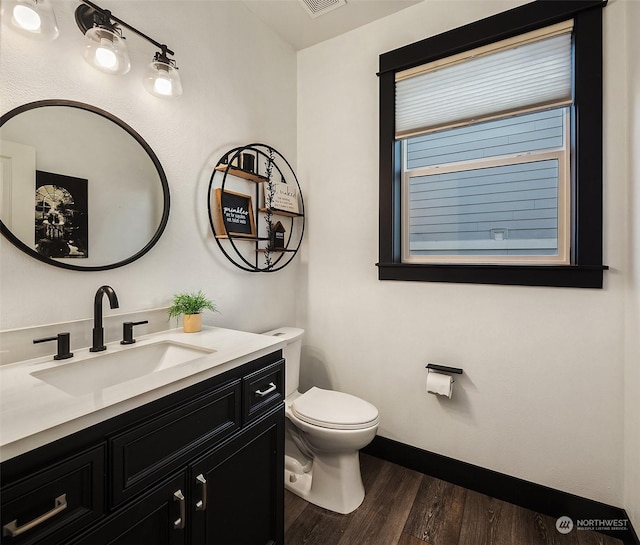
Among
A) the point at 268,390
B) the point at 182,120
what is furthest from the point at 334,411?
the point at 182,120

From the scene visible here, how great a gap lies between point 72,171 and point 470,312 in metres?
1.91

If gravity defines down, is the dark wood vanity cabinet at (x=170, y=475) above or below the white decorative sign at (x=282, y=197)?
below

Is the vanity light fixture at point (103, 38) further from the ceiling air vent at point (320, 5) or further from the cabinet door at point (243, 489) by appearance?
the cabinet door at point (243, 489)

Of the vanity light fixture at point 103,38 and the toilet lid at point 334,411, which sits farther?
the toilet lid at point 334,411

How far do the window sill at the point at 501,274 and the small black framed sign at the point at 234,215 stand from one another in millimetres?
809

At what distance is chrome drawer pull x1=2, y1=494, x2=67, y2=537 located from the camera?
24.9 inches

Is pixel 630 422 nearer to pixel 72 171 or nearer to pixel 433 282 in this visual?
pixel 433 282

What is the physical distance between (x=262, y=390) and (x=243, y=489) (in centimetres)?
33

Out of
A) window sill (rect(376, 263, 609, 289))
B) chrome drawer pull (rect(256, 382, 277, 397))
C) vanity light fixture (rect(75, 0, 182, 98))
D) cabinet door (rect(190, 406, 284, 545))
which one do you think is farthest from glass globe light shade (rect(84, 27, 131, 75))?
window sill (rect(376, 263, 609, 289))

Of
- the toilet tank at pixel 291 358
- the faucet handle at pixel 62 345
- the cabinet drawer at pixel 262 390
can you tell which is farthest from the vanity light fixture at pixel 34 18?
the toilet tank at pixel 291 358

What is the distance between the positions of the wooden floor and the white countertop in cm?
95

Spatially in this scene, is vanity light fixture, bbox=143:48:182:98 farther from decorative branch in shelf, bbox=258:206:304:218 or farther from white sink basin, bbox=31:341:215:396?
white sink basin, bbox=31:341:215:396

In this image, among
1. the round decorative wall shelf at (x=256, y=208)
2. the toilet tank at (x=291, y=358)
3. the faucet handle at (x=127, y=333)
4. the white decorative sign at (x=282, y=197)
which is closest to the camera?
the faucet handle at (x=127, y=333)

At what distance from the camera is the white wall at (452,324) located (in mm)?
1512
